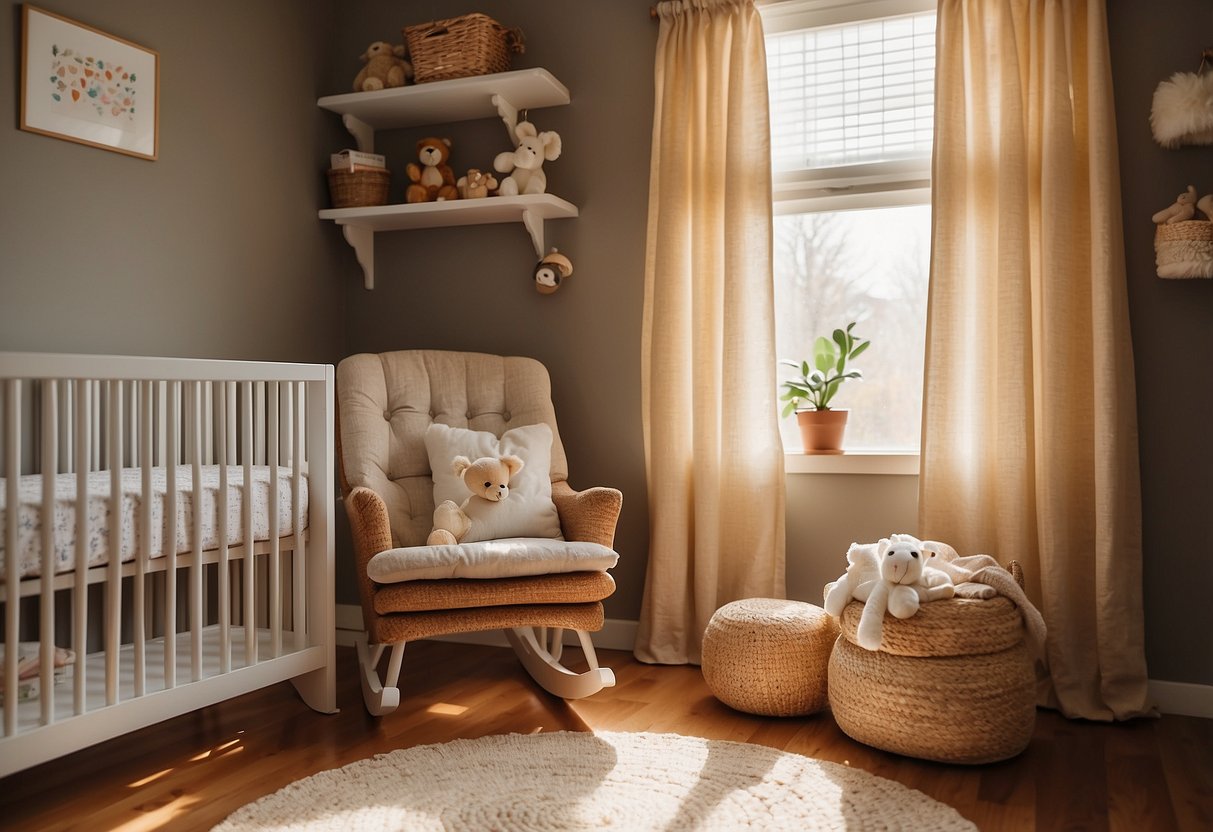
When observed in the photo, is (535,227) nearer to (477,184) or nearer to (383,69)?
(477,184)

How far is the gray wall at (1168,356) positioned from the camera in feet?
8.07

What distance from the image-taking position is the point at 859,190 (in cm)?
287

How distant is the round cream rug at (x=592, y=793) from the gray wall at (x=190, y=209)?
53.2 inches

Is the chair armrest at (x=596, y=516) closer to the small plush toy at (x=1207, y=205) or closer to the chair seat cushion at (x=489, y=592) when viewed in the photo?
the chair seat cushion at (x=489, y=592)

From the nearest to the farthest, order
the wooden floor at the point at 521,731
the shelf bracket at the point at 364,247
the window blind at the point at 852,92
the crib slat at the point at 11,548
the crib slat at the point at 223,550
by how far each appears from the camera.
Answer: the crib slat at the point at 11,548
the wooden floor at the point at 521,731
the crib slat at the point at 223,550
the window blind at the point at 852,92
the shelf bracket at the point at 364,247

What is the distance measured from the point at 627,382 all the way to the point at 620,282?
1.05ft

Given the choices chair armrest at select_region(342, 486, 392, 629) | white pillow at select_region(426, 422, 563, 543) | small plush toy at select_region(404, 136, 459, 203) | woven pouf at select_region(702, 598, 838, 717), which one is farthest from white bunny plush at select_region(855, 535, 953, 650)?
small plush toy at select_region(404, 136, 459, 203)

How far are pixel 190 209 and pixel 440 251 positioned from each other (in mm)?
833

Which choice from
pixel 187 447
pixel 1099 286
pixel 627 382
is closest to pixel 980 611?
pixel 1099 286

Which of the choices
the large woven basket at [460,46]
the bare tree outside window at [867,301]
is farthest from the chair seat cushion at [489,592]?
the large woven basket at [460,46]

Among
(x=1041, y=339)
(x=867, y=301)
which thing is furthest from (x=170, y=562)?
(x=1041, y=339)

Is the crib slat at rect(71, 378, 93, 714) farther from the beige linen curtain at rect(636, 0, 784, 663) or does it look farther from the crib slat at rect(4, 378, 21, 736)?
the beige linen curtain at rect(636, 0, 784, 663)

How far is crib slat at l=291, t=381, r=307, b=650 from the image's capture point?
2297 millimetres

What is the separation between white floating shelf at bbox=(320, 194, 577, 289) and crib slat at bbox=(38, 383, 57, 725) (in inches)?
61.6
